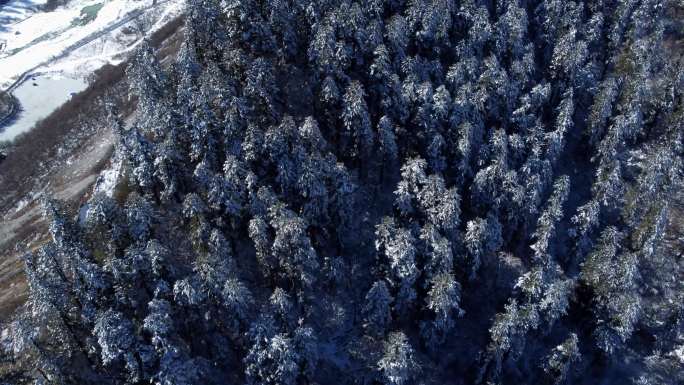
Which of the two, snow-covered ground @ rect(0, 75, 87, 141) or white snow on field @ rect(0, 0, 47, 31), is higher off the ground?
white snow on field @ rect(0, 0, 47, 31)

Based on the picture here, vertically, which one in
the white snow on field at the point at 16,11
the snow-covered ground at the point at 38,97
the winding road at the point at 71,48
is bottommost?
the snow-covered ground at the point at 38,97

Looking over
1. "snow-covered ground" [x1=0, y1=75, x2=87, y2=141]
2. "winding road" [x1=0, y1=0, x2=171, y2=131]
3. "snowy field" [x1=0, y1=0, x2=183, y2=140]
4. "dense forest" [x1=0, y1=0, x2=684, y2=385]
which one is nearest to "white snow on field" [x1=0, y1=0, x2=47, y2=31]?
"snowy field" [x1=0, y1=0, x2=183, y2=140]

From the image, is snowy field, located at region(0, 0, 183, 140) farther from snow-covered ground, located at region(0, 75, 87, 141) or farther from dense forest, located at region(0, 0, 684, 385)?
dense forest, located at region(0, 0, 684, 385)

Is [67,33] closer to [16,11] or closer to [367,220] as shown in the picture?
[16,11]

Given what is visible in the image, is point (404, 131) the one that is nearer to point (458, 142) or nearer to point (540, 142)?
point (458, 142)

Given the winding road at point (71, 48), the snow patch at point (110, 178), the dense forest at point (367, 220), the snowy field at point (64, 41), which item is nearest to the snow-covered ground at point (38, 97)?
the snowy field at point (64, 41)

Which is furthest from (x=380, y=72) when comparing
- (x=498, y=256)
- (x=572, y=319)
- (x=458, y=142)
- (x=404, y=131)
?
Result: (x=572, y=319)

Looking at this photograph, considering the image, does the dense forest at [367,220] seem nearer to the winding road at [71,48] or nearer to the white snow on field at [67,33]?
the winding road at [71,48]
